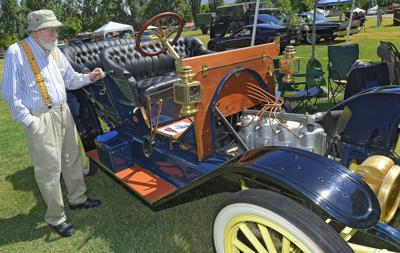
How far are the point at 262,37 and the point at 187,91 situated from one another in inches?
511

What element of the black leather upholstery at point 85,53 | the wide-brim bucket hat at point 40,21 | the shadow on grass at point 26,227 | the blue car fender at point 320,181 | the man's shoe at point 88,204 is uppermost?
the wide-brim bucket hat at point 40,21

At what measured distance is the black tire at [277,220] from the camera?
1.71 meters

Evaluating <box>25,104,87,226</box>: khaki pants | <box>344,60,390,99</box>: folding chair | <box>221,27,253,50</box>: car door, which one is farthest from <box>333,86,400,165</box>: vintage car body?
<box>221,27,253,50</box>: car door

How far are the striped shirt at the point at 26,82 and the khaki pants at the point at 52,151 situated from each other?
0.09 m

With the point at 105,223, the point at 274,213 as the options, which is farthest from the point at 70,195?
the point at 274,213

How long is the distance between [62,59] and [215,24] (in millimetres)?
19266

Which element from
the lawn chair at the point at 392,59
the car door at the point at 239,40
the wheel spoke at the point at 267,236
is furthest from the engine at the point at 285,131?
the car door at the point at 239,40

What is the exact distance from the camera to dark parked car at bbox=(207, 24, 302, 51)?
47.8 ft

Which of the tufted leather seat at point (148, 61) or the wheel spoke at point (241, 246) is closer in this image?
the wheel spoke at point (241, 246)

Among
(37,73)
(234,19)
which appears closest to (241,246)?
(37,73)

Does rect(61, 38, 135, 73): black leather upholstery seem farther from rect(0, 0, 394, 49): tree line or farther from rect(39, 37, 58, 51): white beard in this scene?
rect(0, 0, 394, 49): tree line

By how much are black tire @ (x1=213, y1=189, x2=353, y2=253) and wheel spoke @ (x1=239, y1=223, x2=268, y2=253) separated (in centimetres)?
2

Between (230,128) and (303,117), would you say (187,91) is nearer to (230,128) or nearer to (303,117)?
(230,128)

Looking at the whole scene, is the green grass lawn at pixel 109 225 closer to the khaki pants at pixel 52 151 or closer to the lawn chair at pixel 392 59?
the khaki pants at pixel 52 151
